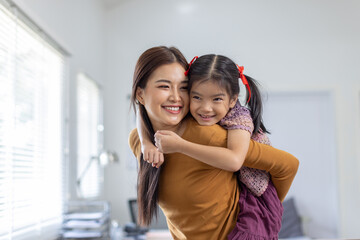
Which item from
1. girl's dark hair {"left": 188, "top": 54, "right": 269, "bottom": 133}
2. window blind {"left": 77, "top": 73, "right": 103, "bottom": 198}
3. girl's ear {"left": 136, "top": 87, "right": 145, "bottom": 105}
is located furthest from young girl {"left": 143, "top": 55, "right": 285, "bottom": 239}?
window blind {"left": 77, "top": 73, "right": 103, "bottom": 198}

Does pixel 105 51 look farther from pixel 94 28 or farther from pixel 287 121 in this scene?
pixel 287 121

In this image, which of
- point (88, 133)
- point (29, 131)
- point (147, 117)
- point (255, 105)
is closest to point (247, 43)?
point (88, 133)

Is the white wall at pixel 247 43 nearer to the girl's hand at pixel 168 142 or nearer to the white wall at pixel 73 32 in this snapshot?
the white wall at pixel 73 32

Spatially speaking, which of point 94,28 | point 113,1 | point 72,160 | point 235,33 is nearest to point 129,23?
point 113,1

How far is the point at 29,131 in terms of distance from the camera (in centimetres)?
234

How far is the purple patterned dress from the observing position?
1.15 meters

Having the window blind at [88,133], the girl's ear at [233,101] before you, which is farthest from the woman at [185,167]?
the window blind at [88,133]

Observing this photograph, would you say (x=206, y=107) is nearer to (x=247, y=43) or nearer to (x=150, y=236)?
(x=150, y=236)

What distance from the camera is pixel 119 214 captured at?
14.7 ft

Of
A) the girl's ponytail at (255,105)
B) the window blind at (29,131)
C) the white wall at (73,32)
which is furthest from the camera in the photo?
the white wall at (73,32)

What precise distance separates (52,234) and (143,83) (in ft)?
5.94

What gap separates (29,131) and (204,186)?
1539 mm

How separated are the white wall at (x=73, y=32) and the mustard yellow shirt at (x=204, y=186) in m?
1.41

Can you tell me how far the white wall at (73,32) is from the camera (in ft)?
8.28
